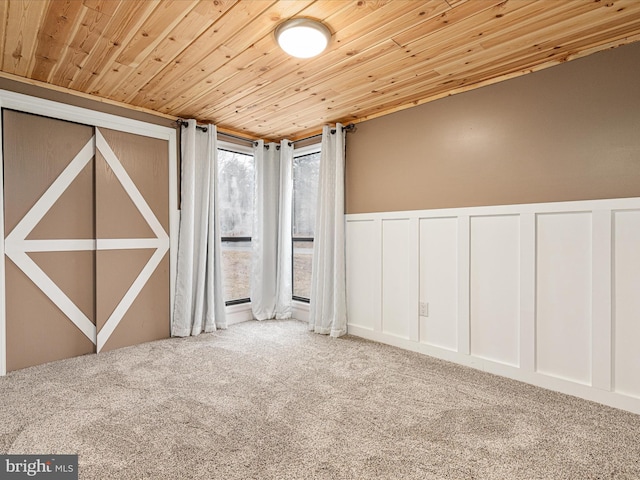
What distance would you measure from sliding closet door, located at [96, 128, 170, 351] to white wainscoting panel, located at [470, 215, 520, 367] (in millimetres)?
2986

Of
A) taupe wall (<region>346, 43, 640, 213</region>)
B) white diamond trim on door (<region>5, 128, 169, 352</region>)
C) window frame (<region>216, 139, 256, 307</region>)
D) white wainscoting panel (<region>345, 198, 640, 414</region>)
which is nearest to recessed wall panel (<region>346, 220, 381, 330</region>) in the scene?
white wainscoting panel (<region>345, 198, 640, 414</region>)

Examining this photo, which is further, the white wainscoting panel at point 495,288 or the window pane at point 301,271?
the window pane at point 301,271

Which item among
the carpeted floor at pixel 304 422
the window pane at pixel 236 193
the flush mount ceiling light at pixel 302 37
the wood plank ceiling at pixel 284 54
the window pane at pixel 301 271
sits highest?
the wood plank ceiling at pixel 284 54

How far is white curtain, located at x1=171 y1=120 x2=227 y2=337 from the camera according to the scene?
362 centimetres

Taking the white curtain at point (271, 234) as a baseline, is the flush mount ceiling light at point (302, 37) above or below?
above

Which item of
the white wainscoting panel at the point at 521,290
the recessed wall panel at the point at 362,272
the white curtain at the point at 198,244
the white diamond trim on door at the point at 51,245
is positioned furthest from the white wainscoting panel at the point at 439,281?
the white diamond trim on door at the point at 51,245

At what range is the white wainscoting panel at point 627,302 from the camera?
2137 mm

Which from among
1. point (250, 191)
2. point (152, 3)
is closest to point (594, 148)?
point (152, 3)

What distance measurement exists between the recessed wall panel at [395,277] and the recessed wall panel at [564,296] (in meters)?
1.10

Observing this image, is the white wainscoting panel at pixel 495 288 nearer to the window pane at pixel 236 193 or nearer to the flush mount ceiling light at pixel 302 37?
the flush mount ceiling light at pixel 302 37

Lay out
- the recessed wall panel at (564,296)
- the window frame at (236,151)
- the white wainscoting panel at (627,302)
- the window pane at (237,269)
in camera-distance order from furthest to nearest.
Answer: the window pane at (237,269), the window frame at (236,151), the recessed wall panel at (564,296), the white wainscoting panel at (627,302)

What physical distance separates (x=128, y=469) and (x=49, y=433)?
628 mm

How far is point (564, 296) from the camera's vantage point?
2.41 metres

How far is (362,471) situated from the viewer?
157cm
